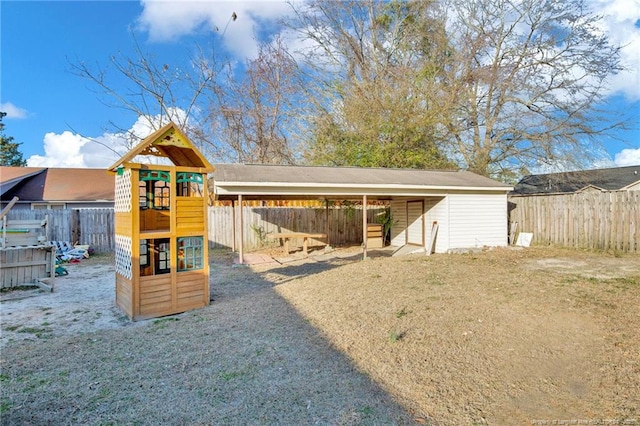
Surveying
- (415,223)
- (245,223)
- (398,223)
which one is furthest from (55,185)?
(415,223)

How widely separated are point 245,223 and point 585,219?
11839 millimetres

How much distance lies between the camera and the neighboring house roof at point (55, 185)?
56.5 feet

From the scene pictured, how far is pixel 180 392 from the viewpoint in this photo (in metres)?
2.94

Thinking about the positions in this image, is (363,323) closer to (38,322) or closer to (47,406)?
(47,406)

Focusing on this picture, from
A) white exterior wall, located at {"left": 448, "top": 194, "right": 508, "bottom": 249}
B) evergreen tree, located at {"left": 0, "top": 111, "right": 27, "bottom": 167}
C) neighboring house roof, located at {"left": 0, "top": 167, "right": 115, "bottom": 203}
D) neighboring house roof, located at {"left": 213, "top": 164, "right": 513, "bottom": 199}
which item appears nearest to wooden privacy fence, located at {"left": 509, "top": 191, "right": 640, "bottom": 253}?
white exterior wall, located at {"left": 448, "top": 194, "right": 508, "bottom": 249}

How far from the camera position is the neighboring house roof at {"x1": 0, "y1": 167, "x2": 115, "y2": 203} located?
678 inches

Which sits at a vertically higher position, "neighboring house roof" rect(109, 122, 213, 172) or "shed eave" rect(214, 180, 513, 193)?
"neighboring house roof" rect(109, 122, 213, 172)

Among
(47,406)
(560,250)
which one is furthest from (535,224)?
(47,406)

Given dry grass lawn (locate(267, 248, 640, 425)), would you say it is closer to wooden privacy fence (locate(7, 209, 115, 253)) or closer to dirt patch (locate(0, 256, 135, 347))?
dirt patch (locate(0, 256, 135, 347))

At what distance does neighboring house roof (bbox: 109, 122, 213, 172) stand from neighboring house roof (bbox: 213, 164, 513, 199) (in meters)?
2.76

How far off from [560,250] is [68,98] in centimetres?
1919

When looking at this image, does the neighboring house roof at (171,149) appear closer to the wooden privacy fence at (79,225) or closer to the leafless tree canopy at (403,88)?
the wooden privacy fence at (79,225)

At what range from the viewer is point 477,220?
11.5 meters

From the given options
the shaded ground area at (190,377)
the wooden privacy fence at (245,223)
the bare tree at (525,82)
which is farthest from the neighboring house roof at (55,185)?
the bare tree at (525,82)
